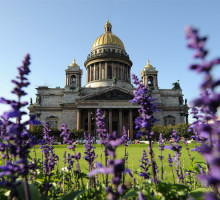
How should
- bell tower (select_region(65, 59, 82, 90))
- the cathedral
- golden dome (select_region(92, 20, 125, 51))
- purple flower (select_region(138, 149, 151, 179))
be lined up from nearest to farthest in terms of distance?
1. purple flower (select_region(138, 149, 151, 179))
2. the cathedral
3. bell tower (select_region(65, 59, 82, 90))
4. golden dome (select_region(92, 20, 125, 51))

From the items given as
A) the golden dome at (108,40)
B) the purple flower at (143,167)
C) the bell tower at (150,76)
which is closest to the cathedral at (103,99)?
the bell tower at (150,76)

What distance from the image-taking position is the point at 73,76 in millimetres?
59469

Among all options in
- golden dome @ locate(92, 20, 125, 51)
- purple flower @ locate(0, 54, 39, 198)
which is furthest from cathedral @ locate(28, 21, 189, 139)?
purple flower @ locate(0, 54, 39, 198)

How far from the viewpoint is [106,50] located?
68.8 m

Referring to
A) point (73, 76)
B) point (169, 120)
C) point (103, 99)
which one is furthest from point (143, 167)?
point (73, 76)

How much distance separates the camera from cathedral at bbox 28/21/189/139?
5203cm

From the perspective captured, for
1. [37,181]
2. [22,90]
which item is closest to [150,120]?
[22,90]

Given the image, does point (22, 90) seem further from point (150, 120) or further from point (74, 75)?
point (74, 75)

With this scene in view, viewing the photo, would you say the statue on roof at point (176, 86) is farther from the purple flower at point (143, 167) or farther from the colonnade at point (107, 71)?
the purple flower at point (143, 167)

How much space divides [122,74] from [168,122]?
76.3 feet

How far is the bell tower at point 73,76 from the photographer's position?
58316 millimetres

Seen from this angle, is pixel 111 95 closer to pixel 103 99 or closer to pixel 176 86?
pixel 103 99

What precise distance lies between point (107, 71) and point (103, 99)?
17186 mm

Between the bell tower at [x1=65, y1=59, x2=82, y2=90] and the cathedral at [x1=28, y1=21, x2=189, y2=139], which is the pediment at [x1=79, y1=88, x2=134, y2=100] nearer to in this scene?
the cathedral at [x1=28, y1=21, x2=189, y2=139]
